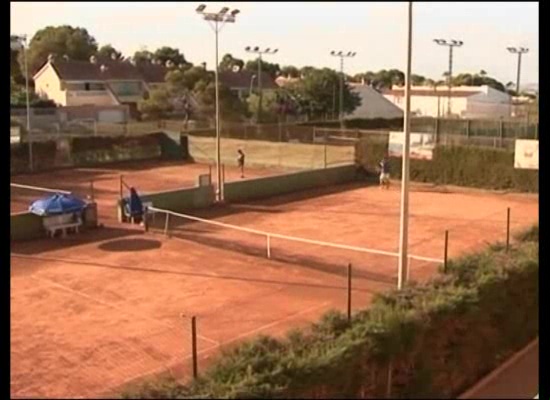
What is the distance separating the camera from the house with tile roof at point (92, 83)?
66375 millimetres

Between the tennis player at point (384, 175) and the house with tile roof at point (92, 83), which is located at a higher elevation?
the house with tile roof at point (92, 83)

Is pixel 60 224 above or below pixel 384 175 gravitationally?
below

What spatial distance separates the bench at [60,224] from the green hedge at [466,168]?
17.5 meters

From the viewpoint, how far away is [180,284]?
51.5 ft

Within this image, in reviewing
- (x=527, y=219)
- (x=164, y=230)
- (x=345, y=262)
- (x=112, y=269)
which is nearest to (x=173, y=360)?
(x=112, y=269)

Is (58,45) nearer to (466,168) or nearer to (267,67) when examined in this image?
(267,67)

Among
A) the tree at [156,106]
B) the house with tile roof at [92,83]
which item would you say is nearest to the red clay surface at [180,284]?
the tree at [156,106]

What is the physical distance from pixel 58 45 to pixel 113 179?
171 ft

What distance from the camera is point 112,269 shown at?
17156 millimetres

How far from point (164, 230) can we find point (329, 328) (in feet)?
45.4

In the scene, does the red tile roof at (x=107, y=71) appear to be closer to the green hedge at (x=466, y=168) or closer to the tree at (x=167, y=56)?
the tree at (x=167, y=56)

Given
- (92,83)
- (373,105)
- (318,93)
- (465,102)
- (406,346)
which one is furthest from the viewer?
(373,105)

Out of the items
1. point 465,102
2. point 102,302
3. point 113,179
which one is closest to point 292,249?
point 102,302

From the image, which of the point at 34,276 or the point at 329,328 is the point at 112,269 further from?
the point at 329,328
